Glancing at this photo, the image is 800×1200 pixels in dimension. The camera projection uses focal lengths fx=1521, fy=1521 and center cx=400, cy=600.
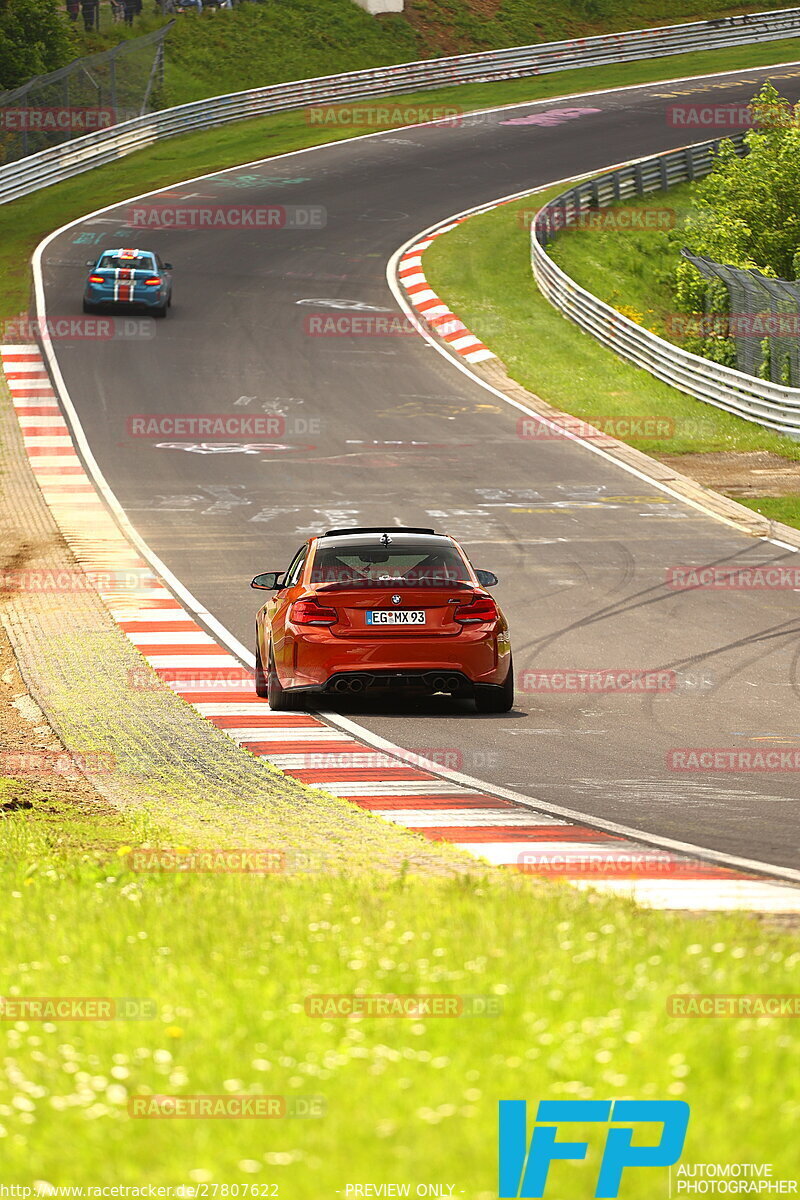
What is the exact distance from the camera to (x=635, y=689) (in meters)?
13.6

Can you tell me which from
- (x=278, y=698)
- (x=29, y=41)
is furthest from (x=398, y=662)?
(x=29, y=41)

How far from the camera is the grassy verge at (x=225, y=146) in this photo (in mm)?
44688

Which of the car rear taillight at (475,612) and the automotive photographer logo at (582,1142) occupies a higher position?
the automotive photographer logo at (582,1142)

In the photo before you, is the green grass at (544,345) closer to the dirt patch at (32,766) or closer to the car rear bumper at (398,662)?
the car rear bumper at (398,662)

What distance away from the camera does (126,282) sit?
121 feet

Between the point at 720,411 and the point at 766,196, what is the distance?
11720mm

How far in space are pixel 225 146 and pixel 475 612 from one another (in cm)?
4686

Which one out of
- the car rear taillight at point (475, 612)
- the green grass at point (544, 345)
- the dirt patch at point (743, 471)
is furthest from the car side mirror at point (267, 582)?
the green grass at point (544, 345)

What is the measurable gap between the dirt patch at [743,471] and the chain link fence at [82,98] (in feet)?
97.6

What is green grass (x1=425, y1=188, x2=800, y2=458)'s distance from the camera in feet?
98.6

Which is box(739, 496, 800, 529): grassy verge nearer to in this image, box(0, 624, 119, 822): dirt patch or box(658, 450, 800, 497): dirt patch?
box(658, 450, 800, 497): dirt patch

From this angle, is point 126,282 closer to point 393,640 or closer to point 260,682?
point 260,682

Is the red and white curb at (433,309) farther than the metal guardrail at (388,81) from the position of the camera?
No

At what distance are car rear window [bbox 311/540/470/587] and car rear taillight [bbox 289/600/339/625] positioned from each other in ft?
1.06
